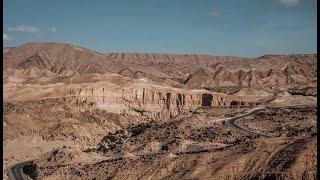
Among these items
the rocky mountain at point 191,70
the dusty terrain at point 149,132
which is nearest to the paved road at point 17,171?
the dusty terrain at point 149,132

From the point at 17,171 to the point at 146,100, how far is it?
148 feet

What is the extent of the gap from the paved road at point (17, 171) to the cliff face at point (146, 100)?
30.4 m

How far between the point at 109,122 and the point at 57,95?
9366 millimetres

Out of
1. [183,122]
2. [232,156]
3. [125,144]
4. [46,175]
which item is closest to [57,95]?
[183,122]

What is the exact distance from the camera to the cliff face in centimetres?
8731

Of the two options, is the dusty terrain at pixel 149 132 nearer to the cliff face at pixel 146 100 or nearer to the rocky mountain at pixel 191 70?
the cliff face at pixel 146 100

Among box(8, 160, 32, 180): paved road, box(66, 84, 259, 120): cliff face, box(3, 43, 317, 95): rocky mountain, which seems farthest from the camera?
box(3, 43, 317, 95): rocky mountain

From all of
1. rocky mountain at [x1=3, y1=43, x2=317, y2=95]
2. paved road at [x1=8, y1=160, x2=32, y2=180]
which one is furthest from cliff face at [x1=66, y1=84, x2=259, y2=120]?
rocky mountain at [x1=3, y1=43, x2=317, y2=95]

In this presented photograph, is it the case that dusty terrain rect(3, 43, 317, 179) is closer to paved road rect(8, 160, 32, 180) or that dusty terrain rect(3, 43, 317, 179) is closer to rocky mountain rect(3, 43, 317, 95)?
paved road rect(8, 160, 32, 180)

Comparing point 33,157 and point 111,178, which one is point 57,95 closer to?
point 33,157

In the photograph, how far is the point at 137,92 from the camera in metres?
92.8

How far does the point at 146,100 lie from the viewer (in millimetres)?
92500

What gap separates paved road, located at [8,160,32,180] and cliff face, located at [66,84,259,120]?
30405 millimetres

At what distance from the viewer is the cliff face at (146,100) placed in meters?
87.3
